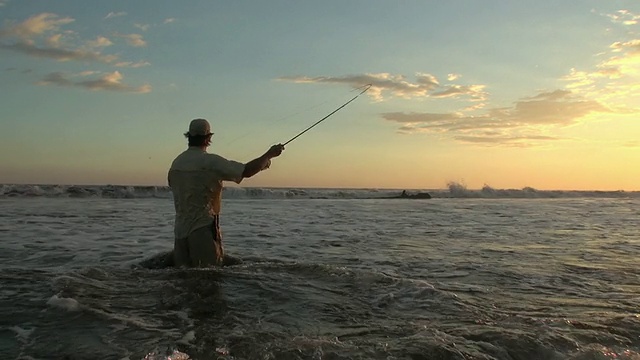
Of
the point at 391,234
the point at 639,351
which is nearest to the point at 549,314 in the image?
the point at 639,351

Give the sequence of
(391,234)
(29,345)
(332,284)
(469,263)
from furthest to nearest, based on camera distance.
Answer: (391,234), (469,263), (332,284), (29,345)

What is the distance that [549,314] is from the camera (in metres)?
5.30

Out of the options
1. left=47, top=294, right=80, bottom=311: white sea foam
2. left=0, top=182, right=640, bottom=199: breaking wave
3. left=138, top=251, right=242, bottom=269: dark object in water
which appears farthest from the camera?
left=0, top=182, right=640, bottom=199: breaking wave

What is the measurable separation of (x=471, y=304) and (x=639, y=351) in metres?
1.73

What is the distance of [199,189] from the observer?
21.0 ft

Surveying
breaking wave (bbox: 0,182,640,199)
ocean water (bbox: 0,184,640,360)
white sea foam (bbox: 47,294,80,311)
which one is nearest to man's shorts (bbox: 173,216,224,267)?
ocean water (bbox: 0,184,640,360)

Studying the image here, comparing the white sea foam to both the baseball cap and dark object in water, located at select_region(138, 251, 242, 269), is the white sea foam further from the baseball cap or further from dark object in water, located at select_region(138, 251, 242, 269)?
the baseball cap

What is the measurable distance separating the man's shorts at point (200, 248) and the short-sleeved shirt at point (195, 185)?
0.08 m

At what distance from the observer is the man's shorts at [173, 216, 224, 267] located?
6.52m

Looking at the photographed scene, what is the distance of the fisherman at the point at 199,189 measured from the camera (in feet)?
20.7

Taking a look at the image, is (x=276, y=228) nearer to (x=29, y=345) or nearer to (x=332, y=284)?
(x=332, y=284)

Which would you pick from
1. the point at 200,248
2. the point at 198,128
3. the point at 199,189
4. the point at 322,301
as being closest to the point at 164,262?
the point at 200,248

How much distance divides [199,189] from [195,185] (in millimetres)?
68

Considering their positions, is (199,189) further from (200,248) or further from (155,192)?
(155,192)
